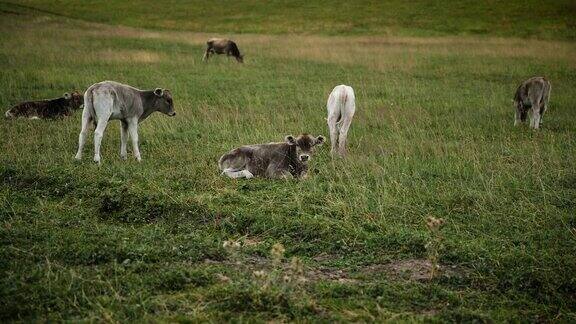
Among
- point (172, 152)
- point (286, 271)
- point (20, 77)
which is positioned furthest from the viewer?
point (20, 77)

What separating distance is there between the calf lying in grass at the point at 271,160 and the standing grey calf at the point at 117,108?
6.95 feet

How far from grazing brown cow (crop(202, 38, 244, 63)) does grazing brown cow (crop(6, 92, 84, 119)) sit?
14655 mm

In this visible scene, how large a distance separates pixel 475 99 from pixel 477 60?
36.7 feet

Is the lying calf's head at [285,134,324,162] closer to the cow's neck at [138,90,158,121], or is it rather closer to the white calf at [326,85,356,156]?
the white calf at [326,85,356,156]

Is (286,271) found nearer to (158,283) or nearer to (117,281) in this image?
(158,283)

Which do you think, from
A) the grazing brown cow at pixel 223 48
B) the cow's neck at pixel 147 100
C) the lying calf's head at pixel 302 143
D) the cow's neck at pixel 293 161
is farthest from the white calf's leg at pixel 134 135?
the grazing brown cow at pixel 223 48

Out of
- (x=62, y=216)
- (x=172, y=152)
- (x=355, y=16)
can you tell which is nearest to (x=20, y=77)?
(x=172, y=152)

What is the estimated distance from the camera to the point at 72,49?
30.1 meters

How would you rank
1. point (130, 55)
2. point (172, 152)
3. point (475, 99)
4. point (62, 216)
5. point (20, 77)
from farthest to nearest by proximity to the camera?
point (130, 55) → point (20, 77) → point (475, 99) → point (172, 152) → point (62, 216)

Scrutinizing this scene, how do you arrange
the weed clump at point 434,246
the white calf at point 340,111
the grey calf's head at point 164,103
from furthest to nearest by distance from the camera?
the grey calf's head at point 164,103, the white calf at point 340,111, the weed clump at point 434,246

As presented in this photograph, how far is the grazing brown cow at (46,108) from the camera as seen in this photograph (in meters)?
15.8

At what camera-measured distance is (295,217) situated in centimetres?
853

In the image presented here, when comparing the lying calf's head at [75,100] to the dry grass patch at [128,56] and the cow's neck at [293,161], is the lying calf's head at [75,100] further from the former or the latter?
the dry grass patch at [128,56]

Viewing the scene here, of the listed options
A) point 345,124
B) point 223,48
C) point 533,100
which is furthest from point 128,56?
point 533,100
